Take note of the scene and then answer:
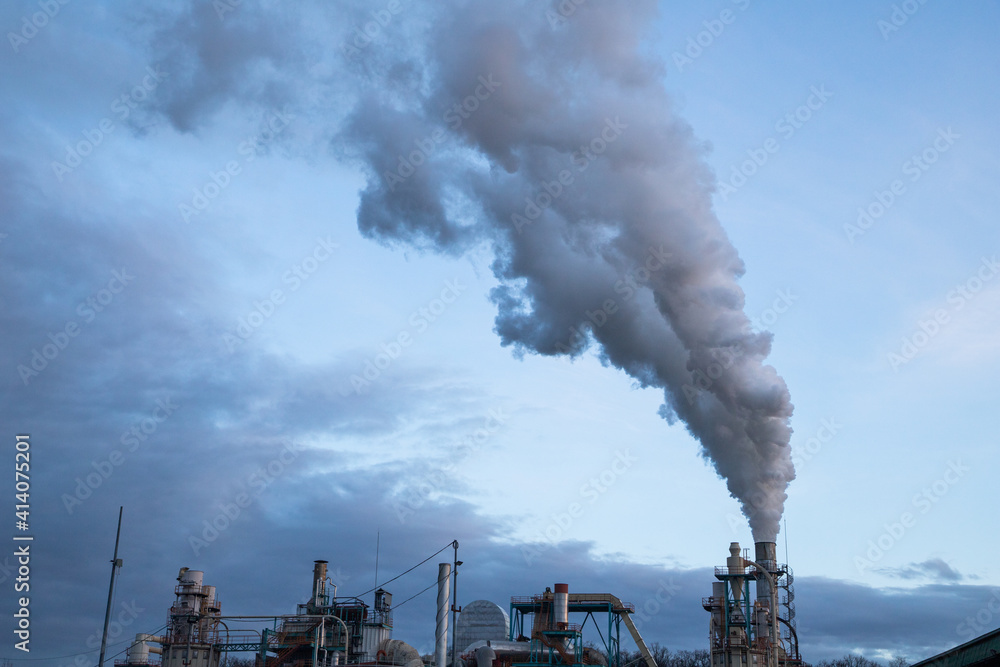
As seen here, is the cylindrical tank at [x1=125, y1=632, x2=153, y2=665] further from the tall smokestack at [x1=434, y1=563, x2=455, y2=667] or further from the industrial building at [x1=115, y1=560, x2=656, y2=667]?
the tall smokestack at [x1=434, y1=563, x2=455, y2=667]

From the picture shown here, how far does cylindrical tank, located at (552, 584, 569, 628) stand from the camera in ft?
242

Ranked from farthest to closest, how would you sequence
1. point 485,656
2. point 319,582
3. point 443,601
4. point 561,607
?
1. point 319,582
2. point 561,607
3. point 485,656
4. point 443,601

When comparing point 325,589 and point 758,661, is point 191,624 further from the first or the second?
point 758,661

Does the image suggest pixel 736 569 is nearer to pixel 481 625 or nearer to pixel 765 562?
pixel 765 562

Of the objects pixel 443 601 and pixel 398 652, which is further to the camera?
pixel 398 652

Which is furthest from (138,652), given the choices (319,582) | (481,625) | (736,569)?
(736,569)

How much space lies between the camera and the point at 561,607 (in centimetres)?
7419

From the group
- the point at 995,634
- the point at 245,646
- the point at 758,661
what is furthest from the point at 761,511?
the point at 245,646

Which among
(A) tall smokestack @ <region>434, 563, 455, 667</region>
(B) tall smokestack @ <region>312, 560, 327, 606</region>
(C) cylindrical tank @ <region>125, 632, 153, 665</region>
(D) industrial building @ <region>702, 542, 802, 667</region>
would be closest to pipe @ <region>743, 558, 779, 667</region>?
(D) industrial building @ <region>702, 542, 802, 667</region>

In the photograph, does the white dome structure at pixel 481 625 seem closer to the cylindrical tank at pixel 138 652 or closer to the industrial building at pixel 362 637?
the industrial building at pixel 362 637

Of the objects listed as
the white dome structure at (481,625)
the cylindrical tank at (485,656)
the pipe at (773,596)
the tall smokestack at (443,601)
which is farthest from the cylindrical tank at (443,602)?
the pipe at (773,596)

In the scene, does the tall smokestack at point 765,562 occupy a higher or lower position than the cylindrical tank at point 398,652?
higher

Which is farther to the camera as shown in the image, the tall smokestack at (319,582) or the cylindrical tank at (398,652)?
the tall smokestack at (319,582)

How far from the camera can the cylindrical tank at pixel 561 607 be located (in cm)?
7362
